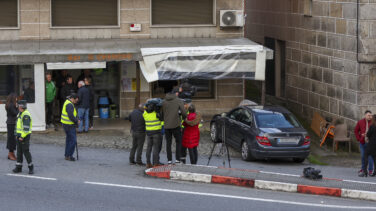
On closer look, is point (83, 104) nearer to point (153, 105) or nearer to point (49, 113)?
point (49, 113)

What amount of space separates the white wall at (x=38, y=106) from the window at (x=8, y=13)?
2.51 metres

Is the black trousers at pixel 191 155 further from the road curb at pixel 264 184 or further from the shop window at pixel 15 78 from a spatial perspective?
the shop window at pixel 15 78

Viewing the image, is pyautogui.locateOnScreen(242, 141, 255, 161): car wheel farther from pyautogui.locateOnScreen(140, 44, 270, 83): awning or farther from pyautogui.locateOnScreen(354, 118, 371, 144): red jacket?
pyautogui.locateOnScreen(140, 44, 270, 83): awning

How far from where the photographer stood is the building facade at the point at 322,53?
73.7 ft

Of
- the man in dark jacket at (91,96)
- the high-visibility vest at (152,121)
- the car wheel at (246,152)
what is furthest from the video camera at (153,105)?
the man in dark jacket at (91,96)

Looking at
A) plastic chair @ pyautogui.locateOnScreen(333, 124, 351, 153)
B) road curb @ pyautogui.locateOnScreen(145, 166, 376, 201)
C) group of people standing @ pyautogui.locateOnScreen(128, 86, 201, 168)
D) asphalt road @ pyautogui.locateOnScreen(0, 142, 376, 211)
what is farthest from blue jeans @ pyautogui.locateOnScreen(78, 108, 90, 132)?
plastic chair @ pyautogui.locateOnScreen(333, 124, 351, 153)

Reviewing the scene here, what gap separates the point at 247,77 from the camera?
2339 centimetres

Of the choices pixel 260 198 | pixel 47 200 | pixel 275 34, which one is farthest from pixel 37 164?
Result: pixel 275 34

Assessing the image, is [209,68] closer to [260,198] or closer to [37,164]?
[37,164]

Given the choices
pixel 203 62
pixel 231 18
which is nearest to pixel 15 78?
pixel 203 62

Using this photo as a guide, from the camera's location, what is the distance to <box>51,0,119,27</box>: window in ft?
80.3

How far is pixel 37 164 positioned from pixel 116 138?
4928 mm

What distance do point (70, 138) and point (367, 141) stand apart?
740cm

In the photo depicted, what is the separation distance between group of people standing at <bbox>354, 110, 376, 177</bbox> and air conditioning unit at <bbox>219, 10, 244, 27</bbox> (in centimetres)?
756
